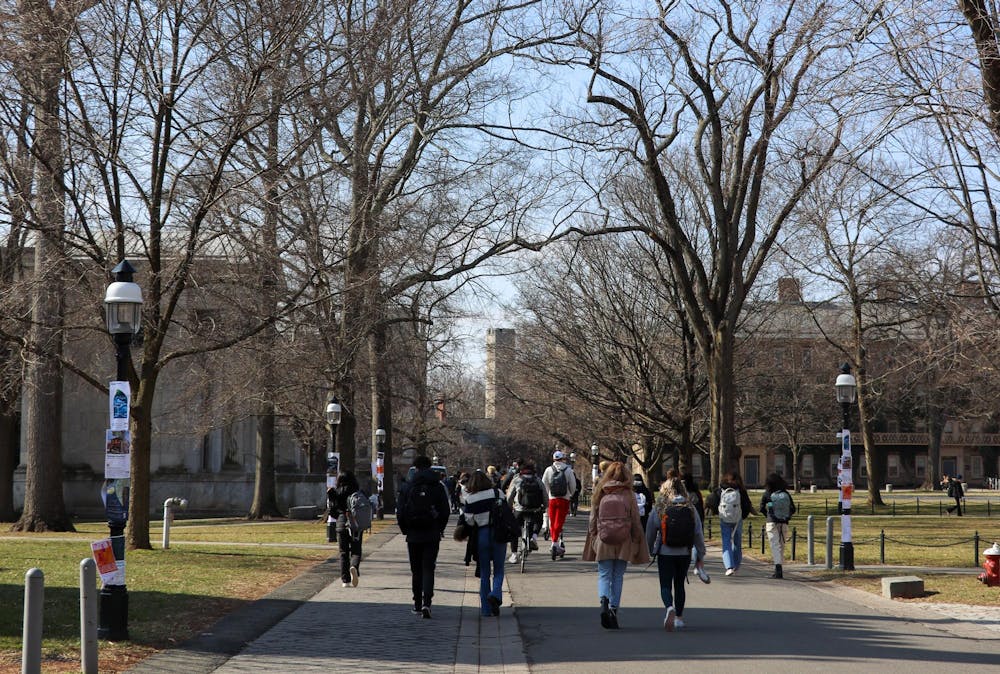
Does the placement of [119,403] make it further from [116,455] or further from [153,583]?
[153,583]

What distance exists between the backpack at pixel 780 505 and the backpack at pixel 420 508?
7.26 m

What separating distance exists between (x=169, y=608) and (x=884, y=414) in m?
86.8

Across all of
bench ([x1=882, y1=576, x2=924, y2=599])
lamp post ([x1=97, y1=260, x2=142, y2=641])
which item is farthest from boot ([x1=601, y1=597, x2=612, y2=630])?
bench ([x1=882, y1=576, x2=924, y2=599])

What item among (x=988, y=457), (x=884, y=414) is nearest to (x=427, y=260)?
(x=884, y=414)

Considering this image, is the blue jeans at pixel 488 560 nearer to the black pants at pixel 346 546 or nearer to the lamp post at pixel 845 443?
the black pants at pixel 346 546

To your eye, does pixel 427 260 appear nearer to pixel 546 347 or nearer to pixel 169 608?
pixel 546 347

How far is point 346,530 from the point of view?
16.3m

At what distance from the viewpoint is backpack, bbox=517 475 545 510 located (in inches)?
790

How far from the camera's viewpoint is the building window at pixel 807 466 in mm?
99144

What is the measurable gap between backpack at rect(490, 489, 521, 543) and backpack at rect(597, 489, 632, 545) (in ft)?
4.97

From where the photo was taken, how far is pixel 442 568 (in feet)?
66.1

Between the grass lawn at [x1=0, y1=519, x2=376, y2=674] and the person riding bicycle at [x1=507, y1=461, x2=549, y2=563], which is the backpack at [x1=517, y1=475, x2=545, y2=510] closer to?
the person riding bicycle at [x1=507, y1=461, x2=549, y2=563]

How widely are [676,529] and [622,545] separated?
62 cm

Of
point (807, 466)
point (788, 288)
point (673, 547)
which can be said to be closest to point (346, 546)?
point (673, 547)
